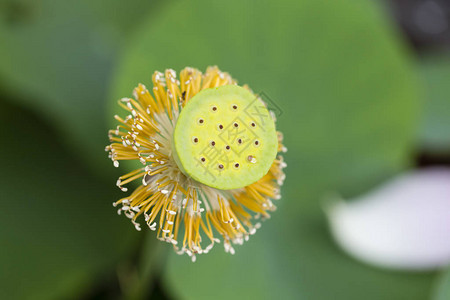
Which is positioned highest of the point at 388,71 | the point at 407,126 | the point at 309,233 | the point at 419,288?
the point at 388,71

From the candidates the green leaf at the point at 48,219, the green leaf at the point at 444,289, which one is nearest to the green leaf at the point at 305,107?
the green leaf at the point at 444,289

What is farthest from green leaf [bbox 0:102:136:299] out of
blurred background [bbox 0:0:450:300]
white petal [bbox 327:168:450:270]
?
white petal [bbox 327:168:450:270]

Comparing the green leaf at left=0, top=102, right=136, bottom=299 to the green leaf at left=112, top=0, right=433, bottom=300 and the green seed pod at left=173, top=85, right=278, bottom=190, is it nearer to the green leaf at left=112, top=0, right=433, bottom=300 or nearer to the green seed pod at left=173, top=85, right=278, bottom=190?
the green leaf at left=112, top=0, right=433, bottom=300

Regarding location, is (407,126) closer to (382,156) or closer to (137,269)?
(382,156)

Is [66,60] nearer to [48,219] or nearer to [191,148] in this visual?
[48,219]

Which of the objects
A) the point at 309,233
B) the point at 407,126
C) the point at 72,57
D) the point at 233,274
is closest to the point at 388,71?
the point at 407,126

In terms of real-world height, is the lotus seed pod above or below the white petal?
above
